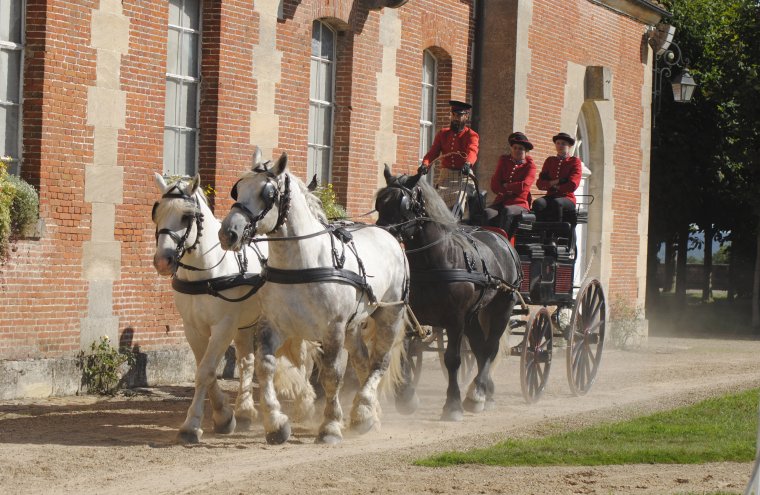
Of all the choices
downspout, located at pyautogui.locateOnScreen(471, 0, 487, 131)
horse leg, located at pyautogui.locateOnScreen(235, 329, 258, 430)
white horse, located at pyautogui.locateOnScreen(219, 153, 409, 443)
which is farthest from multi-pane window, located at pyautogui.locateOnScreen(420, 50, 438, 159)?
white horse, located at pyautogui.locateOnScreen(219, 153, 409, 443)

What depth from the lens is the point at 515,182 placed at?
534 inches

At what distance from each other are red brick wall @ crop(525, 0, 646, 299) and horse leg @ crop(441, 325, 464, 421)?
907cm

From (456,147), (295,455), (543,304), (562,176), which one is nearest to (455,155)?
(456,147)

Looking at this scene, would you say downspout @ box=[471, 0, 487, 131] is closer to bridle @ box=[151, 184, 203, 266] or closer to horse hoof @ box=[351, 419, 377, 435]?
horse hoof @ box=[351, 419, 377, 435]

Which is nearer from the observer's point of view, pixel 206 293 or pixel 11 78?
pixel 206 293

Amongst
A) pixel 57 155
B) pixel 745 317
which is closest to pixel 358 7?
pixel 57 155

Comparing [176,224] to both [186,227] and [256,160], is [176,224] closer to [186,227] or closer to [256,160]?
[186,227]

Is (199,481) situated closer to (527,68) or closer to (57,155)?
(57,155)

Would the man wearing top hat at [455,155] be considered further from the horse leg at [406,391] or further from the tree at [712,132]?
the tree at [712,132]

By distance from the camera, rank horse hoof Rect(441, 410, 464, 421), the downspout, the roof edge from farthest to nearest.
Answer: the roof edge
the downspout
horse hoof Rect(441, 410, 464, 421)

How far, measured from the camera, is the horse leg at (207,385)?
9656 millimetres

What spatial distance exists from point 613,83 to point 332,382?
15.2 meters

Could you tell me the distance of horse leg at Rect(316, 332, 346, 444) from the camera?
9773 millimetres

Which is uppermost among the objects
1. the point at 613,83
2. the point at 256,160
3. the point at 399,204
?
the point at 613,83
